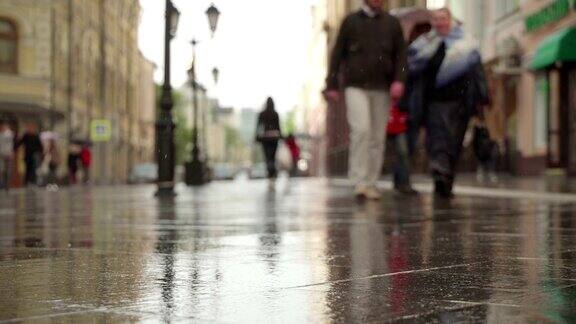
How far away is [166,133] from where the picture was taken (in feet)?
46.4

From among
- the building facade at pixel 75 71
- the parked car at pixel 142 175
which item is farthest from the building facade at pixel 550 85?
the parked car at pixel 142 175

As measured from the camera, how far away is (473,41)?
33.6 ft

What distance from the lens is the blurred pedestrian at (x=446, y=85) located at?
393 inches

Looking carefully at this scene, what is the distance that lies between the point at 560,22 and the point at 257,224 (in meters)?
19.3

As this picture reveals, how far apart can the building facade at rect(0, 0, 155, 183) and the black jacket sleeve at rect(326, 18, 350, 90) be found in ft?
98.9

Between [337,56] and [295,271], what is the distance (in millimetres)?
6622

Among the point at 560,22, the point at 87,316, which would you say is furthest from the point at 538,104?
the point at 87,316

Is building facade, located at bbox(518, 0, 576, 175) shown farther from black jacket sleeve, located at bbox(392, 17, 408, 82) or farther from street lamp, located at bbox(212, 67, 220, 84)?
street lamp, located at bbox(212, 67, 220, 84)

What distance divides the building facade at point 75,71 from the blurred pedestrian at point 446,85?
30.4 m

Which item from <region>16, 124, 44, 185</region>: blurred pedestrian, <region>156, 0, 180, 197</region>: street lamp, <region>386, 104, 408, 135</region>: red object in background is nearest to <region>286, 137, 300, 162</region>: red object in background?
<region>16, 124, 44, 185</region>: blurred pedestrian

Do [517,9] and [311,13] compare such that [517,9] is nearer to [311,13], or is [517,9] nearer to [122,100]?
[122,100]

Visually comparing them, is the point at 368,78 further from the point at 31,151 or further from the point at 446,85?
the point at 31,151

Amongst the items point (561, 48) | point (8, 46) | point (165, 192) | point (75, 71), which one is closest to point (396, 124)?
point (165, 192)

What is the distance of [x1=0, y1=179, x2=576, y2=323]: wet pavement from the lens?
8.13 feet
